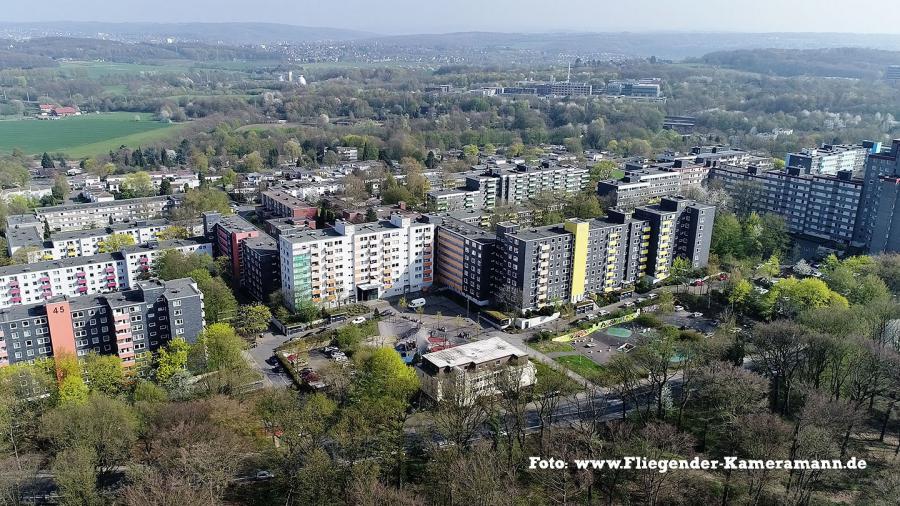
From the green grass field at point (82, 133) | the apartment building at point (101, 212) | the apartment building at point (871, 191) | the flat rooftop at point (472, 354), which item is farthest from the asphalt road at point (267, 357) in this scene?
the green grass field at point (82, 133)

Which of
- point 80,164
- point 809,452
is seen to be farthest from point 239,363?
point 80,164

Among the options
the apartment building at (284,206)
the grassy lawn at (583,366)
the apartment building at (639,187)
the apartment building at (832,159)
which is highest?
the apartment building at (832,159)

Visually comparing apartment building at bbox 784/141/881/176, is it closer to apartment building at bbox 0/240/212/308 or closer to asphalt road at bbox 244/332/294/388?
asphalt road at bbox 244/332/294/388

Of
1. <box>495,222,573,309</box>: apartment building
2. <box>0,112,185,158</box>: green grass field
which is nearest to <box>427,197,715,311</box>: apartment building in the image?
<box>495,222,573,309</box>: apartment building

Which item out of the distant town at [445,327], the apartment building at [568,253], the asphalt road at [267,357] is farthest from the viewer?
the apartment building at [568,253]

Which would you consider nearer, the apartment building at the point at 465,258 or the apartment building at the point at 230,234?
the apartment building at the point at 465,258

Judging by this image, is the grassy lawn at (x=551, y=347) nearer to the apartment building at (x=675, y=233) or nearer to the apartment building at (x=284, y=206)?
the apartment building at (x=675, y=233)

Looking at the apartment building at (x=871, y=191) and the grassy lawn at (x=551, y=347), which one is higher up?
the apartment building at (x=871, y=191)

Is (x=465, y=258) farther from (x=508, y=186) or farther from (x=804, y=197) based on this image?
(x=804, y=197)
